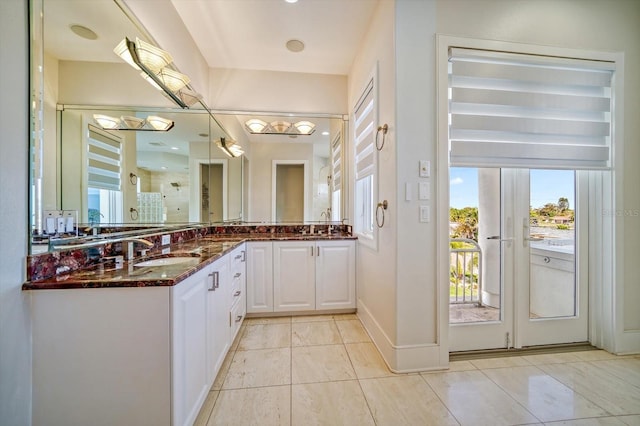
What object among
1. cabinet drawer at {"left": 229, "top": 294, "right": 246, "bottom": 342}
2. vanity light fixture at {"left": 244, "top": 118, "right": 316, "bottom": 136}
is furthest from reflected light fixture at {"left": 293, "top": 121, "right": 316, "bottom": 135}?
cabinet drawer at {"left": 229, "top": 294, "right": 246, "bottom": 342}

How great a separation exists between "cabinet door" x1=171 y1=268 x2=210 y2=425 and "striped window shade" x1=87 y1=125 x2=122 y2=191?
84cm

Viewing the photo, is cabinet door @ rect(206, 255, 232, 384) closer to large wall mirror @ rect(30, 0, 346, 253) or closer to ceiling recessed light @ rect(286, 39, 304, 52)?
large wall mirror @ rect(30, 0, 346, 253)

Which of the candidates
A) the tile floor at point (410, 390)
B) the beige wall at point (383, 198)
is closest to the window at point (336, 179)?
the beige wall at point (383, 198)

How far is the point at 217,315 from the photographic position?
5.34ft

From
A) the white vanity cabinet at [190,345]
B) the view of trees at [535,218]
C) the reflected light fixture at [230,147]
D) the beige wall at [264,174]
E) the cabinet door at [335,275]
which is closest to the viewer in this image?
the white vanity cabinet at [190,345]

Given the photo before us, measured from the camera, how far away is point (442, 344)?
5.78 ft

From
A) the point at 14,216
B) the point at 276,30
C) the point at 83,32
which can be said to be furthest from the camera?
the point at 276,30

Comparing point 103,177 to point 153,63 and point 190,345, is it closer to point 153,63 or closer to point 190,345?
point 153,63

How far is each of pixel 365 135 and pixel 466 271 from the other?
5.17ft

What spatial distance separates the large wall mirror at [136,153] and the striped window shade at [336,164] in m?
0.01

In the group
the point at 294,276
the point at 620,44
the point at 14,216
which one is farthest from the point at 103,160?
the point at 620,44

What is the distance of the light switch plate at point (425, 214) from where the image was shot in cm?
176

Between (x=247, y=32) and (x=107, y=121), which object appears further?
(x=247, y=32)

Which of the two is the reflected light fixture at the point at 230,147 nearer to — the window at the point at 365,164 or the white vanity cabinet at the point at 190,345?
the window at the point at 365,164
